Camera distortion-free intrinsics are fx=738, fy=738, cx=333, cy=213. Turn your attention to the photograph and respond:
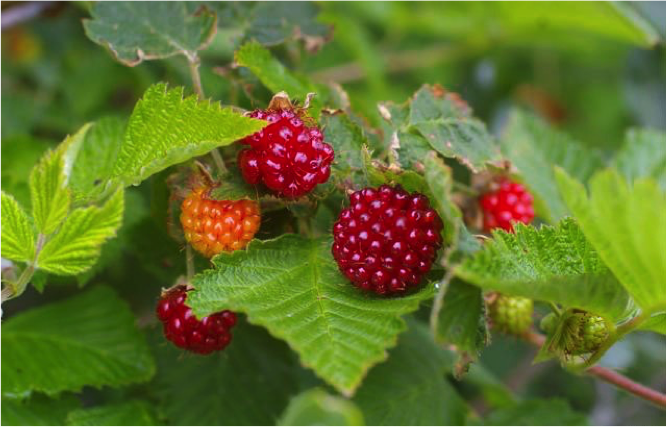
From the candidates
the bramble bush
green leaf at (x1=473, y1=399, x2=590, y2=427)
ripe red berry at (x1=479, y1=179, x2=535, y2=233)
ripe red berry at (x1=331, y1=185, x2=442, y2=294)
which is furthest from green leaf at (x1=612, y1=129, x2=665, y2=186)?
ripe red berry at (x1=331, y1=185, x2=442, y2=294)

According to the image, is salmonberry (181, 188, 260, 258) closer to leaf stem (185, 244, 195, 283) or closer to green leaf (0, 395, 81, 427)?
leaf stem (185, 244, 195, 283)

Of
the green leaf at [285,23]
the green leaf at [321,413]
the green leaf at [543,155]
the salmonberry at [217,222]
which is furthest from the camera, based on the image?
the green leaf at [543,155]

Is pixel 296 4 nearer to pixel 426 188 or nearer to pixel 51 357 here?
pixel 426 188

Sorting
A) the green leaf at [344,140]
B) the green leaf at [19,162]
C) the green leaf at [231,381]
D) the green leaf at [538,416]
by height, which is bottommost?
the green leaf at [231,381]

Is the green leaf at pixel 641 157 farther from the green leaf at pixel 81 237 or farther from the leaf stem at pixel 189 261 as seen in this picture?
the green leaf at pixel 81 237

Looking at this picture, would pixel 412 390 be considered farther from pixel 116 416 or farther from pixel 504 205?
pixel 116 416

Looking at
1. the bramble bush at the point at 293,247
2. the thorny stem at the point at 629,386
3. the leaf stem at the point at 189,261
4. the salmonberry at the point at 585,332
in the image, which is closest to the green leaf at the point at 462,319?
the bramble bush at the point at 293,247

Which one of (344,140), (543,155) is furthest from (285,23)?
(543,155)
